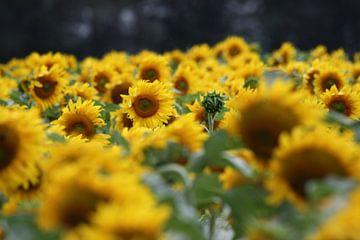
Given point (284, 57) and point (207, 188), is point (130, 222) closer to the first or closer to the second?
point (207, 188)

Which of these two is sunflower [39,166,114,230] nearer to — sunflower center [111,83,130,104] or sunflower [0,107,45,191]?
sunflower [0,107,45,191]

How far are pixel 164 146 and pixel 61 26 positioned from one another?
609 inches

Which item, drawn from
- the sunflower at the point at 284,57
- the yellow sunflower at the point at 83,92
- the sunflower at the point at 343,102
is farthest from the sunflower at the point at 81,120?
the sunflower at the point at 284,57

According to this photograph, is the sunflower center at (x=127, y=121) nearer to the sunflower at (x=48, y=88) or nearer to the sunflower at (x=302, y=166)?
the sunflower at (x=48, y=88)

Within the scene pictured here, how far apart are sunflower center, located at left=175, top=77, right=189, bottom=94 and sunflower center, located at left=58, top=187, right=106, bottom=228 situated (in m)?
A: 2.49

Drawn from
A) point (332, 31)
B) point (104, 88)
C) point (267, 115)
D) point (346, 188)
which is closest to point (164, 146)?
point (267, 115)

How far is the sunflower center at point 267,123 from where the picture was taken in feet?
5.29

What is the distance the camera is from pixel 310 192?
4.60 ft

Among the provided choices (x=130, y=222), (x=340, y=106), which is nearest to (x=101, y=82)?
(x=340, y=106)

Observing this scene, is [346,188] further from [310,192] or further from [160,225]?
[160,225]

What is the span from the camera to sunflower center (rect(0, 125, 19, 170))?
1.79 meters

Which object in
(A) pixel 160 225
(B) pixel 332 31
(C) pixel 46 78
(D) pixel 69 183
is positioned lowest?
(A) pixel 160 225

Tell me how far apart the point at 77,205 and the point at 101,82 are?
260 cm

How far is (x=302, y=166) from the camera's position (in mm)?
1498
